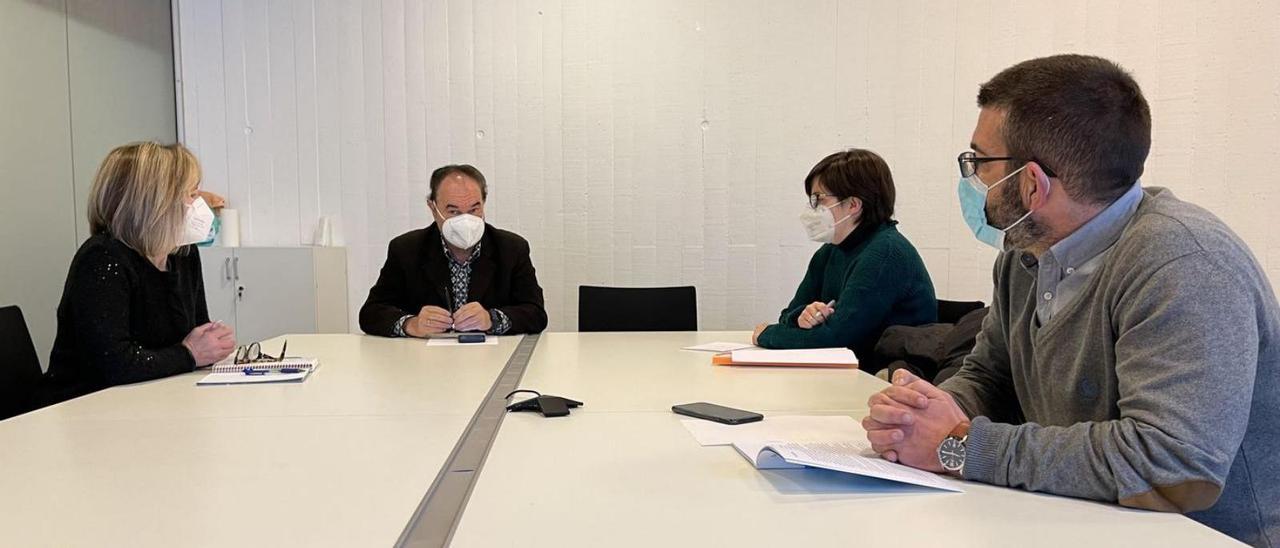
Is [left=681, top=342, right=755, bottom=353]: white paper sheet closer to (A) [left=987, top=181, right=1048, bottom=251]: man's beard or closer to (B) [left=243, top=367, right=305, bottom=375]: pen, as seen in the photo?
(B) [left=243, top=367, right=305, bottom=375]: pen

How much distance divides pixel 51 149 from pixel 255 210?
39.6 inches

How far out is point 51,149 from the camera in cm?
365

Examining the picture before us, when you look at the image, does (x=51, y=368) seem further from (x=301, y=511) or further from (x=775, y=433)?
(x=775, y=433)

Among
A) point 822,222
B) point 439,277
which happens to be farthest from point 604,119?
point 822,222

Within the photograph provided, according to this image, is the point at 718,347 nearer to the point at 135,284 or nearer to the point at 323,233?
the point at 135,284

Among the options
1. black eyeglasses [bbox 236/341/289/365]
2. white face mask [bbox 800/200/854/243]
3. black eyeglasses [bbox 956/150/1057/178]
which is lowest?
black eyeglasses [bbox 236/341/289/365]

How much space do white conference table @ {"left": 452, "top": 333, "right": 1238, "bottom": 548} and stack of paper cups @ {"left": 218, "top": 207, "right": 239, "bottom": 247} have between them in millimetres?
3353

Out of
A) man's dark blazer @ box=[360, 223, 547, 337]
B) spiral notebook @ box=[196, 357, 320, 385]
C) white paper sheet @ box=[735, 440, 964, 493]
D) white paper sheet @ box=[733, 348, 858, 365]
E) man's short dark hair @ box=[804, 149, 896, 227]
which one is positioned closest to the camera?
white paper sheet @ box=[735, 440, 964, 493]

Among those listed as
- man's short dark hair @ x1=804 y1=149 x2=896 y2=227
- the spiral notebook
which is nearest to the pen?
the spiral notebook

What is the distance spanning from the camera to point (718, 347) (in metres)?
2.63

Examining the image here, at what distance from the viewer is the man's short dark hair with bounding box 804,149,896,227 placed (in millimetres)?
2771

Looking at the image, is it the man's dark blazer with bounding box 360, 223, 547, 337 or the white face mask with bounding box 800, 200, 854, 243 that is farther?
the man's dark blazer with bounding box 360, 223, 547, 337

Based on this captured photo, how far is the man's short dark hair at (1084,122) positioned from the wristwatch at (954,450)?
404 millimetres

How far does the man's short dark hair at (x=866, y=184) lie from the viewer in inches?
109
